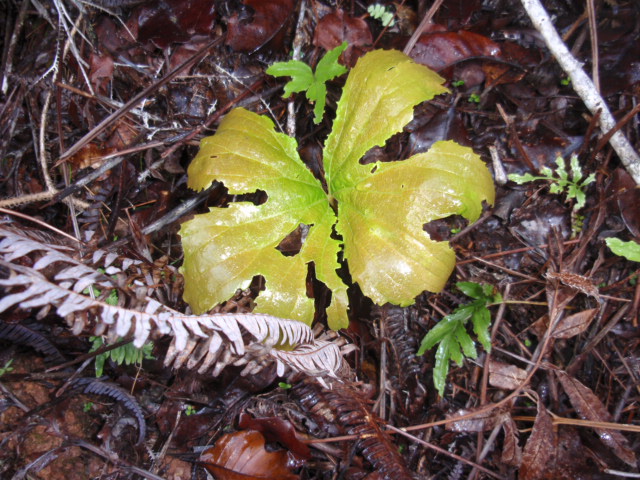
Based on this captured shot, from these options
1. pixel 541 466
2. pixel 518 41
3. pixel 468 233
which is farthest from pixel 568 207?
pixel 541 466

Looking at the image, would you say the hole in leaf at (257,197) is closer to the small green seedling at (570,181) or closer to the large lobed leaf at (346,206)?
the large lobed leaf at (346,206)

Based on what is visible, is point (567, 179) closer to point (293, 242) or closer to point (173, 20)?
point (293, 242)

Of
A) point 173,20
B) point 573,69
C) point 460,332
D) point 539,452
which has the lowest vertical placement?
point 539,452

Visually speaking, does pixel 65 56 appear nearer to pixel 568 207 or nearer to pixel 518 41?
pixel 518 41

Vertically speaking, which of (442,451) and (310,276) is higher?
(310,276)

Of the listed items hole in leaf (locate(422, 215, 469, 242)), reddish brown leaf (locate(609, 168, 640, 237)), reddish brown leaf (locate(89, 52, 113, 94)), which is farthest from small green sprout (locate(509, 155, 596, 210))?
reddish brown leaf (locate(89, 52, 113, 94))

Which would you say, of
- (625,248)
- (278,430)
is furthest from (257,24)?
(625,248)
